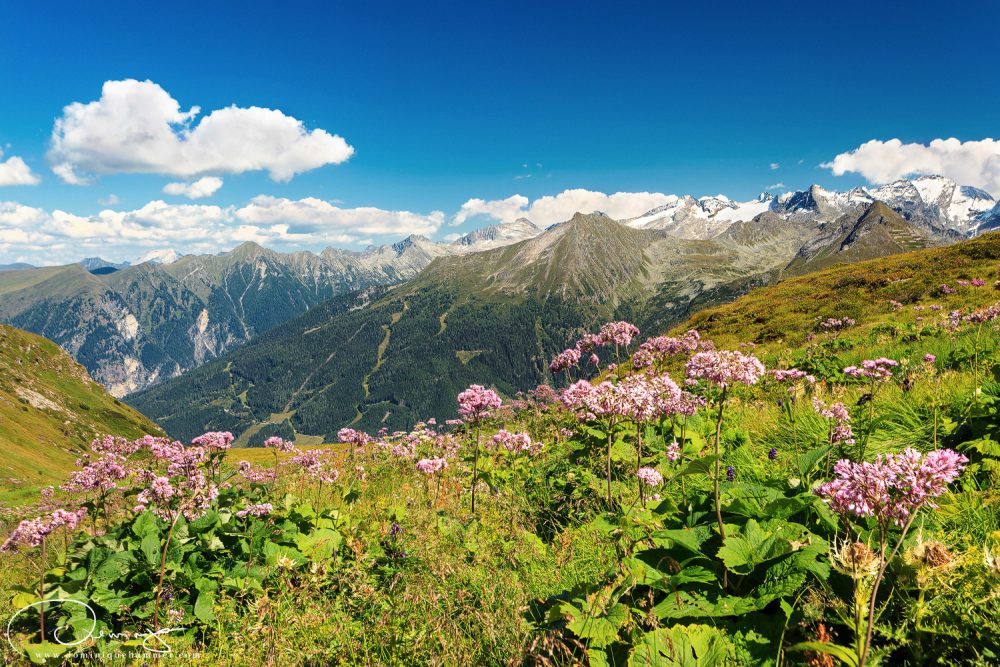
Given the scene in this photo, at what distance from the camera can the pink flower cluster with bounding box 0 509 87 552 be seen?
5555mm

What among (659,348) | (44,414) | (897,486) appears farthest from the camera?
(44,414)

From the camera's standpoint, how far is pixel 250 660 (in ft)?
13.3

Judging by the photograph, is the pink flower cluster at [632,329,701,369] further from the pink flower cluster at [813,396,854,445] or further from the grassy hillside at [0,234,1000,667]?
the pink flower cluster at [813,396,854,445]

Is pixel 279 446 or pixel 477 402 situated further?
pixel 279 446

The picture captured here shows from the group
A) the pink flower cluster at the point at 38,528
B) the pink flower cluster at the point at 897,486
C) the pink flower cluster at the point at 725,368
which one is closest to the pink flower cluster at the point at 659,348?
the pink flower cluster at the point at 725,368

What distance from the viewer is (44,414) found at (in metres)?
89.2

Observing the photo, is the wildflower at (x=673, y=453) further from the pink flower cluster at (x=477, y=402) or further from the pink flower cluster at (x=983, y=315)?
the pink flower cluster at (x=983, y=315)

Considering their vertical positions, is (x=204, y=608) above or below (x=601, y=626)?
below

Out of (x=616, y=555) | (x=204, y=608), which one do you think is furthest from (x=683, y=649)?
(x=204, y=608)

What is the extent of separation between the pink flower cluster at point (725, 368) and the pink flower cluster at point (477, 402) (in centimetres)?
462

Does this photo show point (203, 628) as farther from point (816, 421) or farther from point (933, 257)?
point (933, 257)

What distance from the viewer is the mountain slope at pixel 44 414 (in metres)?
49.9

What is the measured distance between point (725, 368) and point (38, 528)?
807 centimetres

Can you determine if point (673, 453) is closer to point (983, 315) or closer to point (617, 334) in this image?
point (617, 334)
